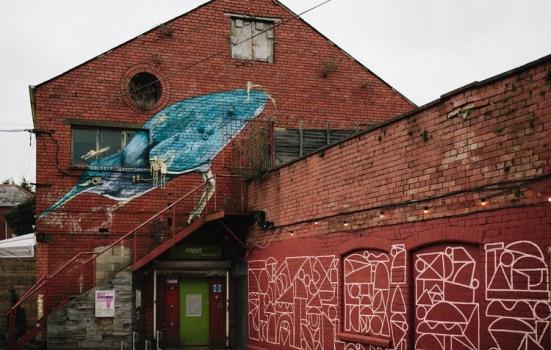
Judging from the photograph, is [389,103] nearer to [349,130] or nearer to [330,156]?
[349,130]

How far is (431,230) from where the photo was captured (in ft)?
30.7

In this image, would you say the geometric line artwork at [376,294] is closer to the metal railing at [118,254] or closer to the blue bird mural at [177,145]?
the metal railing at [118,254]

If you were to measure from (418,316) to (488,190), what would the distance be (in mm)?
2279

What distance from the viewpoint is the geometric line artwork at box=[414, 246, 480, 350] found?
8.52 metres

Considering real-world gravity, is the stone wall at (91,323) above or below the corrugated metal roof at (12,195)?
below

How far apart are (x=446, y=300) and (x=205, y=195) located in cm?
963

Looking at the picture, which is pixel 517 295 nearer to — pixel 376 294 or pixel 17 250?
pixel 376 294

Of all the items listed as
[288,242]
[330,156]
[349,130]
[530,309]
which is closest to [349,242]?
[330,156]

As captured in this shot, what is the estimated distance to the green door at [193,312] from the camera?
1712 centimetres

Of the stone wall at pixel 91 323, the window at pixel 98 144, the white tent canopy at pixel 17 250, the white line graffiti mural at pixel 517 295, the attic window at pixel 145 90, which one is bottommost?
the stone wall at pixel 91 323

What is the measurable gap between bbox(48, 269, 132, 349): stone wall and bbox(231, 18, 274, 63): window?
6.57m

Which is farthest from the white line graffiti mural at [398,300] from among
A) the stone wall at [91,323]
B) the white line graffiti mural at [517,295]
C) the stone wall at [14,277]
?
the stone wall at [14,277]

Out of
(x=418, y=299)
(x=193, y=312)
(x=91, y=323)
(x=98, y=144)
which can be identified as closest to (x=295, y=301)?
(x=418, y=299)

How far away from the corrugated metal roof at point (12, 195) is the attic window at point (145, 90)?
37160 mm
